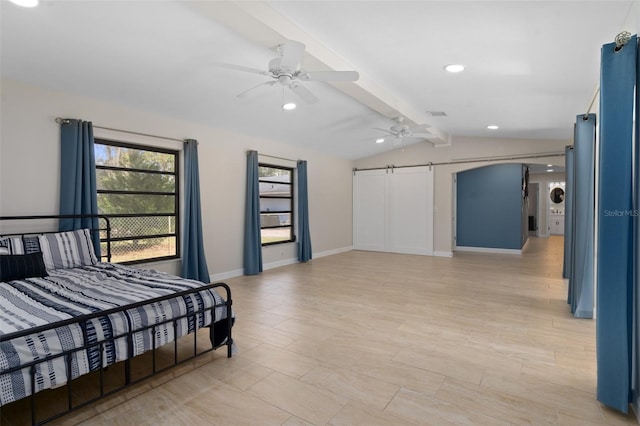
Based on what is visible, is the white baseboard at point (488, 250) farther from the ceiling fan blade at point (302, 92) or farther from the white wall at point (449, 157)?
the ceiling fan blade at point (302, 92)

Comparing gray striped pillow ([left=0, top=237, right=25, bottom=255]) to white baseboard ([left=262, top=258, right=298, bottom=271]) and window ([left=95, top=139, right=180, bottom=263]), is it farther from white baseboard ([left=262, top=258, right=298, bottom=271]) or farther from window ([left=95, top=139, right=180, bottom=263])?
white baseboard ([left=262, top=258, right=298, bottom=271])

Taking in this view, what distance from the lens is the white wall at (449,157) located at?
7262 millimetres

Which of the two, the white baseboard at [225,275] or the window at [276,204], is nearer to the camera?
the white baseboard at [225,275]

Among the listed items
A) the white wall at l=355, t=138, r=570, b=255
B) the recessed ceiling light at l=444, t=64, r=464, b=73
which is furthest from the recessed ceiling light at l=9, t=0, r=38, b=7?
the white wall at l=355, t=138, r=570, b=255

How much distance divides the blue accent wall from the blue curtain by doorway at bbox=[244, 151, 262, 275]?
5.99m

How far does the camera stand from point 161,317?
244cm

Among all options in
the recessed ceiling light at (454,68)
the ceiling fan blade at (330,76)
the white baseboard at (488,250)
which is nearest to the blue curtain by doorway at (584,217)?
the recessed ceiling light at (454,68)

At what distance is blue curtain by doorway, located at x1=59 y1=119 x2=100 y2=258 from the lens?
3.88 meters

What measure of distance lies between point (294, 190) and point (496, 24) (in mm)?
5390

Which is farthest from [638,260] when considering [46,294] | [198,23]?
[46,294]

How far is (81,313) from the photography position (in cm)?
213

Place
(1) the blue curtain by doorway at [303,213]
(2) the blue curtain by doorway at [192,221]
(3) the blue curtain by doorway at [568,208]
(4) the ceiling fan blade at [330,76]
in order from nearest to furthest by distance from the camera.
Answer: (4) the ceiling fan blade at [330,76] < (3) the blue curtain by doorway at [568,208] < (2) the blue curtain by doorway at [192,221] < (1) the blue curtain by doorway at [303,213]

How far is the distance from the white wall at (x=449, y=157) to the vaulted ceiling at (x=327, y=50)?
6.82ft

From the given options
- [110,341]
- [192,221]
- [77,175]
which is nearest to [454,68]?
[110,341]
